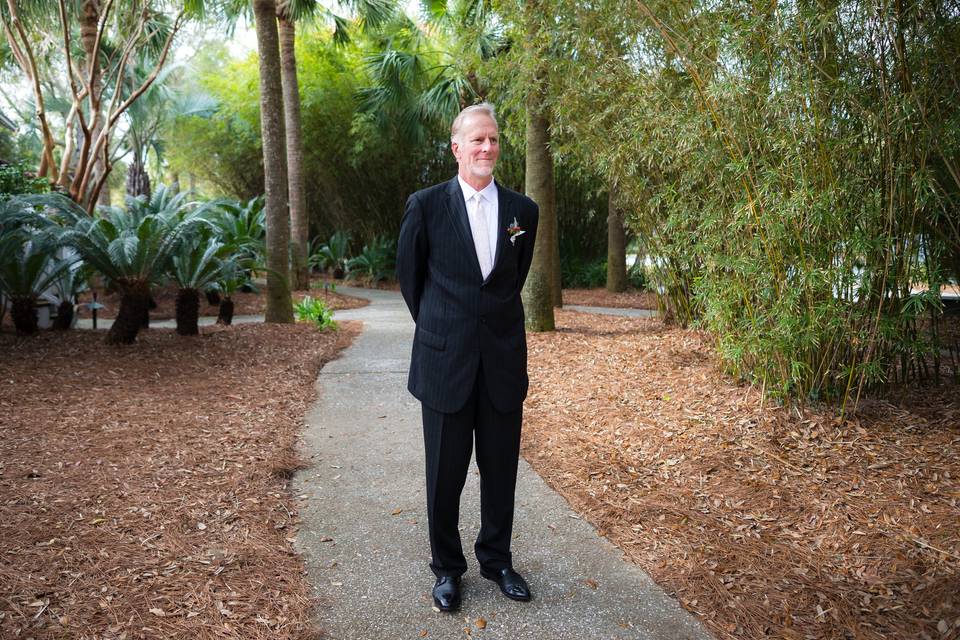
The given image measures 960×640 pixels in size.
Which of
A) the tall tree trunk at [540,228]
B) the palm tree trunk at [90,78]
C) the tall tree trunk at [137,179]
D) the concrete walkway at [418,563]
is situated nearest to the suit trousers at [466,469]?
the concrete walkway at [418,563]

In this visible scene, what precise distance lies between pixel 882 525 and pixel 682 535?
830mm

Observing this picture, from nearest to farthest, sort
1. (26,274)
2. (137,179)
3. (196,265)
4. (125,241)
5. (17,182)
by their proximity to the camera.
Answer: (125,241) → (26,274) → (196,265) → (17,182) → (137,179)

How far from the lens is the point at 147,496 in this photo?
2.95 m

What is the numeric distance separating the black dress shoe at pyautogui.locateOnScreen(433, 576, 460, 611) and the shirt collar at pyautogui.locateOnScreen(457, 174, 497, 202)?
1.25 m

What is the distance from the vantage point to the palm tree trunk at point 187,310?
6512 mm

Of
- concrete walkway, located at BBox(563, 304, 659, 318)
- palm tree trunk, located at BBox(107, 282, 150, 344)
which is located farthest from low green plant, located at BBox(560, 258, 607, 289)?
palm tree trunk, located at BBox(107, 282, 150, 344)

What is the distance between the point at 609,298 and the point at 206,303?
6.87 m

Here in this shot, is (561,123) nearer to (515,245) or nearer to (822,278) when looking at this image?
(822,278)

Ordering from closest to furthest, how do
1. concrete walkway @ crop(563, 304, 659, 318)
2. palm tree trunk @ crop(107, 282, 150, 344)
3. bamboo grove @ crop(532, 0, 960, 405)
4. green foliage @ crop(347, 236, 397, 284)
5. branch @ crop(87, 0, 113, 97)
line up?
1. bamboo grove @ crop(532, 0, 960, 405)
2. palm tree trunk @ crop(107, 282, 150, 344)
3. branch @ crop(87, 0, 113, 97)
4. concrete walkway @ crop(563, 304, 659, 318)
5. green foliage @ crop(347, 236, 397, 284)

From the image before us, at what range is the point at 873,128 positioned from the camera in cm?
319

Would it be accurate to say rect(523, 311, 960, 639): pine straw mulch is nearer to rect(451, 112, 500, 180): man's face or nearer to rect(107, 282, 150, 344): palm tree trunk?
rect(451, 112, 500, 180): man's face

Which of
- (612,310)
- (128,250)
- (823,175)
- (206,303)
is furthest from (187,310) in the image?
(612,310)

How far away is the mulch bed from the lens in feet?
31.2

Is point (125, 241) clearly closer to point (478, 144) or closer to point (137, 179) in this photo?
point (478, 144)
